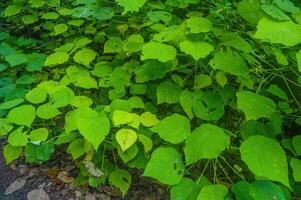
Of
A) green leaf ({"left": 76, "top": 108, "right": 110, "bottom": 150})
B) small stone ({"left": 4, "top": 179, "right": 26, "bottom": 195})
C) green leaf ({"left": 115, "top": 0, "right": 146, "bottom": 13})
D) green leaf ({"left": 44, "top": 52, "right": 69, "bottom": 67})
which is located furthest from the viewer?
green leaf ({"left": 44, "top": 52, "right": 69, "bottom": 67})

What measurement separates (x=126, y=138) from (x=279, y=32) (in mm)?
911

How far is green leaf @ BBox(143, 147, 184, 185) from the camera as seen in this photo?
1.54m

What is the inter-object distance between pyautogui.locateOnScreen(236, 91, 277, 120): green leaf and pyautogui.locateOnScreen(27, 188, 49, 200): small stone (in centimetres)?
142

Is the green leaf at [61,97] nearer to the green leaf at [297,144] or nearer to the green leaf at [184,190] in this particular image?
the green leaf at [184,190]

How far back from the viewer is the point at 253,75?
2.13 meters

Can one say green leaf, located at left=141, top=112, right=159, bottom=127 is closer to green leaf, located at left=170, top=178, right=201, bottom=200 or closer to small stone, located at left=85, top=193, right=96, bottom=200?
green leaf, located at left=170, top=178, right=201, bottom=200

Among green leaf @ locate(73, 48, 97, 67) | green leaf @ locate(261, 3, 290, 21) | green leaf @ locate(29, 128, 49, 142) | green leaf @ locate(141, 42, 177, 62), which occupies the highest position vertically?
green leaf @ locate(261, 3, 290, 21)

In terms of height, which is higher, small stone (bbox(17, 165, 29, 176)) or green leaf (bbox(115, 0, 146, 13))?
green leaf (bbox(115, 0, 146, 13))

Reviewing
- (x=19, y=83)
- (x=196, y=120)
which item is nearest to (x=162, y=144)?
(x=196, y=120)

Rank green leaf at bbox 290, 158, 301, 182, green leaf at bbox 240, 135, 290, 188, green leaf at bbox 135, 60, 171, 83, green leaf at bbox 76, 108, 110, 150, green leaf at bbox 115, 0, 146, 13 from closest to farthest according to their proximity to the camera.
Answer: green leaf at bbox 240, 135, 290, 188
green leaf at bbox 290, 158, 301, 182
green leaf at bbox 76, 108, 110, 150
green leaf at bbox 115, 0, 146, 13
green leaf at bbox 135, 60, 171, 83

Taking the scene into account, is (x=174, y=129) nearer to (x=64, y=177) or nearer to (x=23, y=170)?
(x=64, y=177)

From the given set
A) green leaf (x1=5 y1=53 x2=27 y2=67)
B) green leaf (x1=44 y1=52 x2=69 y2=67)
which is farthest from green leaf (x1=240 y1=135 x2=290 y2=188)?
green leaf (x1=5 y1=53 x2=27 y2=67)

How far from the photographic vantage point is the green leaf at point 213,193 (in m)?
1.47

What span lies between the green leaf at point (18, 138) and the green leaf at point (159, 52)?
840 mm
